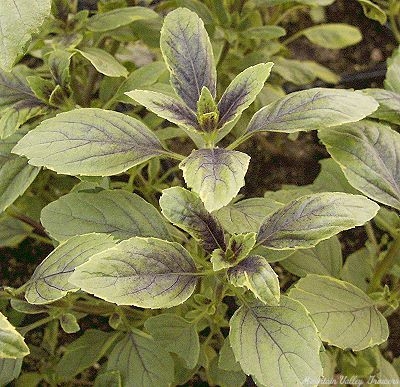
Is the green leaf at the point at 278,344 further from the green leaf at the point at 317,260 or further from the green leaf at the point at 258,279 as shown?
the green leaf at the point at 317,260

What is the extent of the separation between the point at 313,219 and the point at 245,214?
0.12m

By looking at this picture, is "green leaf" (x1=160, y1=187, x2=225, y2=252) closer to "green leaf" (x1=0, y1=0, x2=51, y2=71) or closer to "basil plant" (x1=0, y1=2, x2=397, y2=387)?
"basil plant" (x1=0, y1=2, x2=397, y2=387)

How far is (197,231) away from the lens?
2.36 feet

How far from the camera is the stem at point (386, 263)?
3.09 ft

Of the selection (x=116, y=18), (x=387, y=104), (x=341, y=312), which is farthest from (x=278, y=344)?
(x=116, y=18)

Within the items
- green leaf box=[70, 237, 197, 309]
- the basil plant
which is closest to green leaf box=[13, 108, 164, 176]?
the basil plant

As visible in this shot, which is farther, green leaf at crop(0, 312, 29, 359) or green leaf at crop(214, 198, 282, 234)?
green leaf at crop(214, 198, 282, 234)

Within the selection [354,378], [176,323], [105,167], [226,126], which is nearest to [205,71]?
[226,126]

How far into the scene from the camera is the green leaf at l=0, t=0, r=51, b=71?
679 mm

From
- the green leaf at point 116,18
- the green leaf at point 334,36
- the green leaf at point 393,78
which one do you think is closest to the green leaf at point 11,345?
the green leaf at point 116,18

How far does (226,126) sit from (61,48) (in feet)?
0.99

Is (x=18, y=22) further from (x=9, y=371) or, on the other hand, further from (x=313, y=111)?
(x=9, y=371)

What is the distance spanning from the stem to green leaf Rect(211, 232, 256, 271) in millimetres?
308

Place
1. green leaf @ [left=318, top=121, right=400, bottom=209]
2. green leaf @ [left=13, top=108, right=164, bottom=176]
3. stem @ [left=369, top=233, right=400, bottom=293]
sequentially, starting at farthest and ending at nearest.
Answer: stem @ [left=369, top=233, right=400, bottom=293] < green leaf @ [left=318, top=121, right=400, bottom=209] < green leaf @ [left=13, top=108, right=164, bottom=176]
